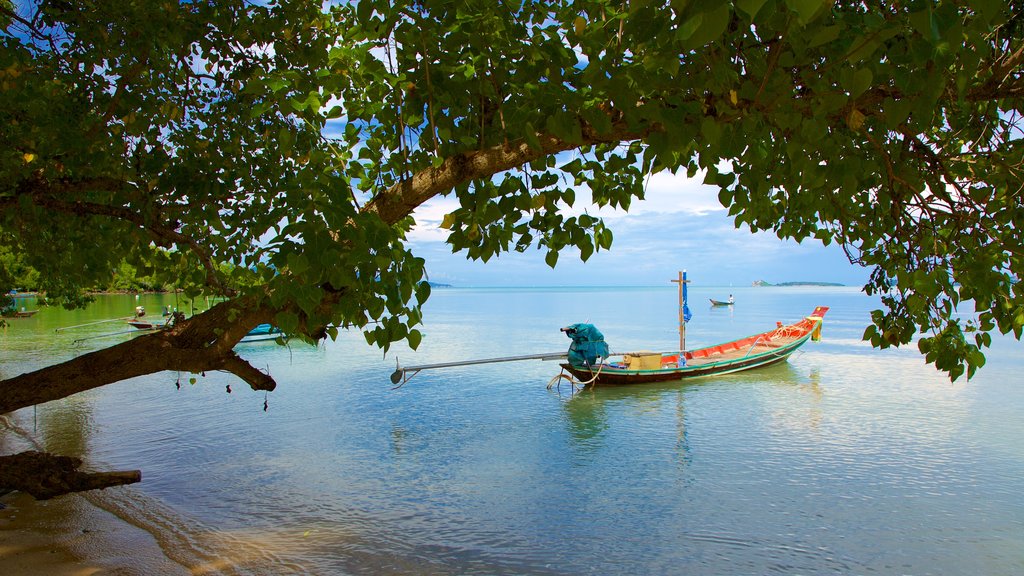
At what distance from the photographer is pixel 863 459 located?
11602 millimetres

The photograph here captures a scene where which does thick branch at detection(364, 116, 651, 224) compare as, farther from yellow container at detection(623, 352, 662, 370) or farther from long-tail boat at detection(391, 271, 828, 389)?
yellow container at detection(623, 352, 662, 370)

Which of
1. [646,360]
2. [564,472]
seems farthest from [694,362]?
[564,472]

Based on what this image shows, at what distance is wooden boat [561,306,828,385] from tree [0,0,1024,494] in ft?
46.1

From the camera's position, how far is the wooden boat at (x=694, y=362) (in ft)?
59.2

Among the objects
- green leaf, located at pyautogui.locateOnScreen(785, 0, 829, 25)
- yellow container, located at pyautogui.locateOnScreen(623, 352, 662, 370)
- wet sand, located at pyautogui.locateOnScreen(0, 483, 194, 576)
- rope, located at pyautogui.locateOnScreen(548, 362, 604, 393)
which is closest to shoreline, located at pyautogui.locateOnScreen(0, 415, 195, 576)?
wet sand, located at pyautogui.locateOnScreen(0, 483, 194, 576)

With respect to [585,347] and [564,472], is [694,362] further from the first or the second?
[564,472]

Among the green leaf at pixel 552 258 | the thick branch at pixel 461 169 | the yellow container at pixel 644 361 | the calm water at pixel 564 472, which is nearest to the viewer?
the thick branch at pixel 461 169

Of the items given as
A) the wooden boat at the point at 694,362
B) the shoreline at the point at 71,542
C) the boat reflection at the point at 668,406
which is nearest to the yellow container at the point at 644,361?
the wooden boat at the point at 694,362

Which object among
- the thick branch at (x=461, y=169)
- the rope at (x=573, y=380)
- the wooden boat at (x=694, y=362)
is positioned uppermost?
the thick branch at (x=461, y=169)

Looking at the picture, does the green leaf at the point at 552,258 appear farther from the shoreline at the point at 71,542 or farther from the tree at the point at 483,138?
the shoreline at the point at 71,542

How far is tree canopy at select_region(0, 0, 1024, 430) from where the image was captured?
213cm

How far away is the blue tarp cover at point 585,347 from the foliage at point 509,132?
13.2 metres

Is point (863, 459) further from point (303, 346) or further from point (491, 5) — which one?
point (303, 346)

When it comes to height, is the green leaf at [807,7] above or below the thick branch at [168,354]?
above
